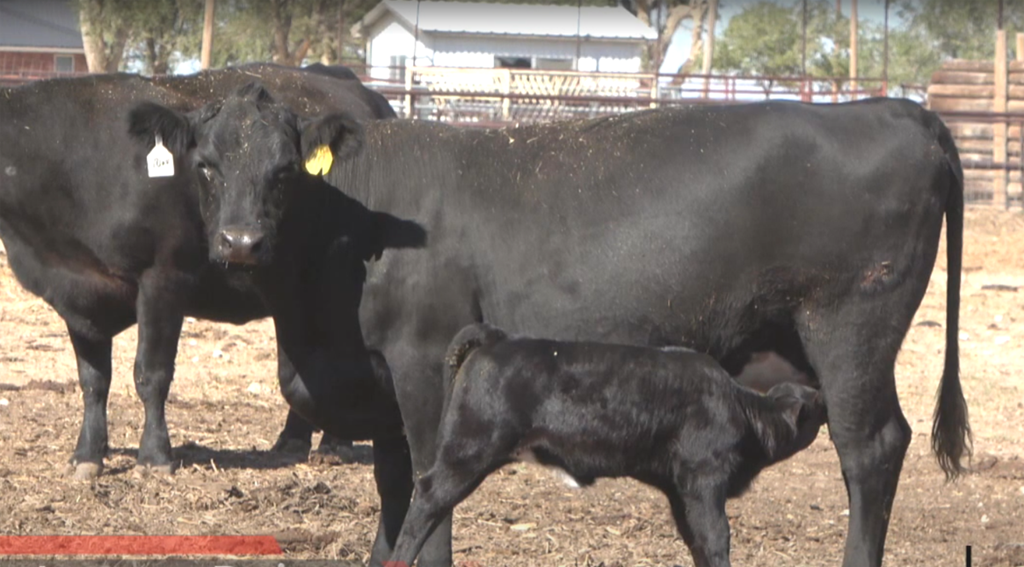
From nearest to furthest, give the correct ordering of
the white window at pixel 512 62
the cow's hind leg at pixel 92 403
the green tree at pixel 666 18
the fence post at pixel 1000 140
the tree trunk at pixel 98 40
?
the cow's hind leg at pixel 92 403, the fence post at pixel 1000 140, the tree trunk at pixel 98 40, the green tree at pixel 666 18, the white window at pixel 512 62

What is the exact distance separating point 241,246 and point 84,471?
2.69 metres

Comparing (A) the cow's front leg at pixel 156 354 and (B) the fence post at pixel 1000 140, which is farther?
(B) the fence post at pixel 1000 140

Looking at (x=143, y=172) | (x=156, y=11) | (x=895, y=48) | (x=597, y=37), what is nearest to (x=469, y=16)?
(x=597, y=37)

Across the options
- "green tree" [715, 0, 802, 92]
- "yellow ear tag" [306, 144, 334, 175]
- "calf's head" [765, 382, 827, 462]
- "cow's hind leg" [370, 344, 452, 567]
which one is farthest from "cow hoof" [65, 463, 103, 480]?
"green tree" [715, 0, 802, 92]

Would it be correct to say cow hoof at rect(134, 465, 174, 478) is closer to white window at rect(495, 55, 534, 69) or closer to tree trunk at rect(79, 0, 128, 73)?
tree trunk at rect(79, 0, 128, 73)

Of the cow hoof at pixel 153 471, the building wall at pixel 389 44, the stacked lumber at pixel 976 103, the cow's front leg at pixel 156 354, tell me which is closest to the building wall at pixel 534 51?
the building wall at pixel 389 44

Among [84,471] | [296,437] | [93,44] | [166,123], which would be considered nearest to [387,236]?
[166,123]

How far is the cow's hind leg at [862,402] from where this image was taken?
5.15 m

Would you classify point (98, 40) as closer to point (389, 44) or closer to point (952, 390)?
point (389, 44)

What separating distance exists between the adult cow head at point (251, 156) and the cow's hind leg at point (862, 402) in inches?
75.7

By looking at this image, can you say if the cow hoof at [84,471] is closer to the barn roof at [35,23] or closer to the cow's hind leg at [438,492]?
the cow's hind leg at [438,492]

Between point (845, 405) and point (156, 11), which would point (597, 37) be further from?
point (845, 405)

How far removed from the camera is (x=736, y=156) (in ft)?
17.1

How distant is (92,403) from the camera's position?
729 centimetres
